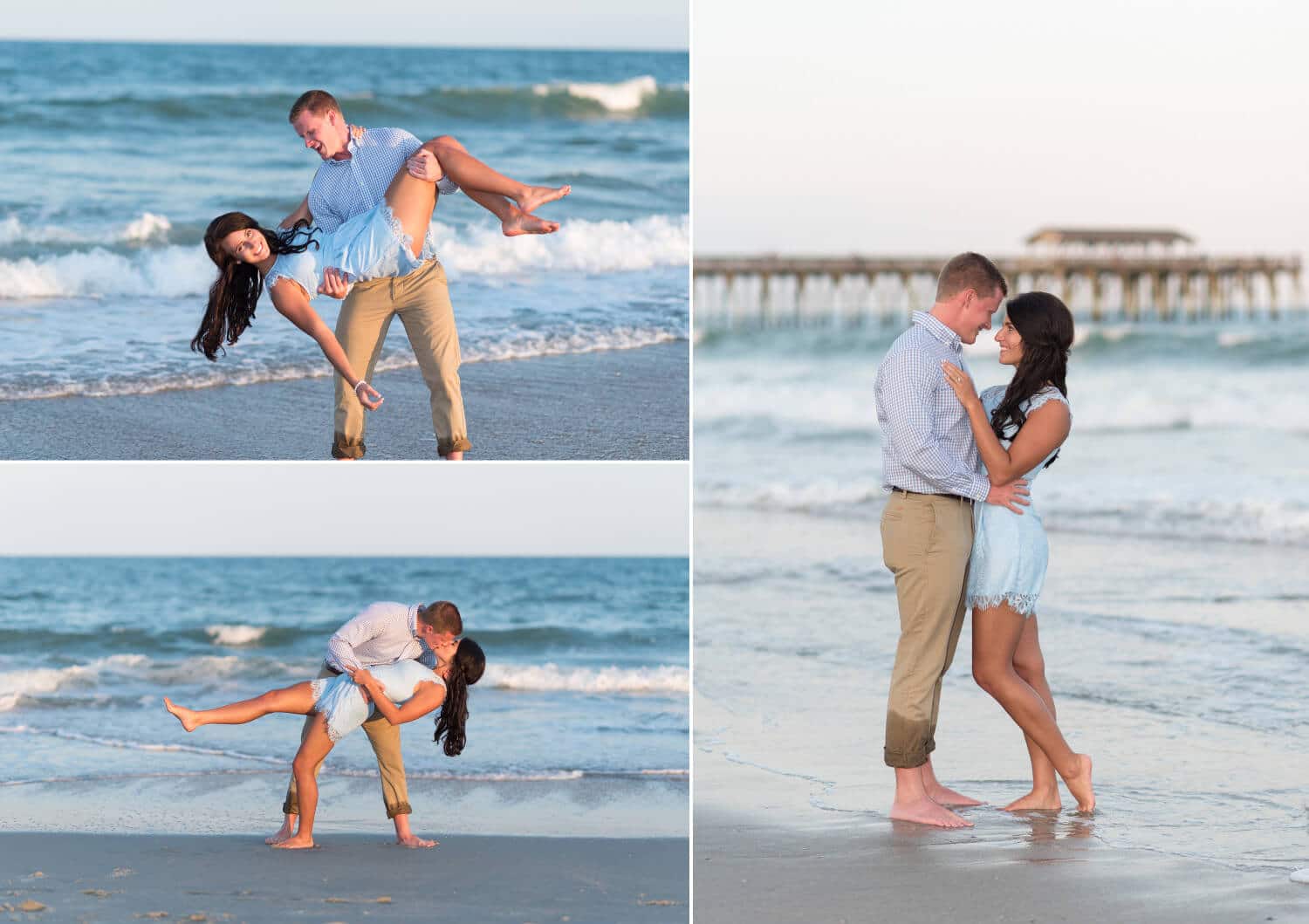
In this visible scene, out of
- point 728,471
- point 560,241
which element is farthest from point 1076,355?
point 560,241

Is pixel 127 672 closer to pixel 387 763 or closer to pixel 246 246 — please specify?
pixel 387 763

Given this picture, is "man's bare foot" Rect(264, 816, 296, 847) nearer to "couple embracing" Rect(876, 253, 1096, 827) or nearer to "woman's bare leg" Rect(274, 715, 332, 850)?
"woman's bare leg" Rect(274, 715, 332, 850)

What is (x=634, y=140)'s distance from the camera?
47.0ft

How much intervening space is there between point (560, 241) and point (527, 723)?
8.62 ft

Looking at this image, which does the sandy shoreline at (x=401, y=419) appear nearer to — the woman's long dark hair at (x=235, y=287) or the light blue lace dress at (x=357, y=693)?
the light blue lace dress at (x=357, y=693)

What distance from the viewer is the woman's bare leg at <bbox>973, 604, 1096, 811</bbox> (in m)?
4.60

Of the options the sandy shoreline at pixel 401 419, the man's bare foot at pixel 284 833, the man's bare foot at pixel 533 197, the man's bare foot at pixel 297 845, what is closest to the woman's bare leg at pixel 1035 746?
the sandy shoreline at pixel 401 419

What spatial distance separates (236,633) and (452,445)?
33.2 ft

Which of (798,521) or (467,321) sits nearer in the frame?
(467,321)

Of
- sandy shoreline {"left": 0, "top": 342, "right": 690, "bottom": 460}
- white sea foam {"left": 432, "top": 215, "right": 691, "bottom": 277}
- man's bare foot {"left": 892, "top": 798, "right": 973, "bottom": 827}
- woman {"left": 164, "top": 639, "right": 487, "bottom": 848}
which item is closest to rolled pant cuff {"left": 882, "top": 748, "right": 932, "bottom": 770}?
man's bare foot {"left": 892, "top": 798, "right": 973, "bottom": 827}

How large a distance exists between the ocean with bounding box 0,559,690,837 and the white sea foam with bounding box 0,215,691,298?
2.30m

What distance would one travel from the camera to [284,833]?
5297 millimetres

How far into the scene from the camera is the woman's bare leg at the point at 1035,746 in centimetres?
475

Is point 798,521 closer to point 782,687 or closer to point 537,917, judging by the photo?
point 782,687
